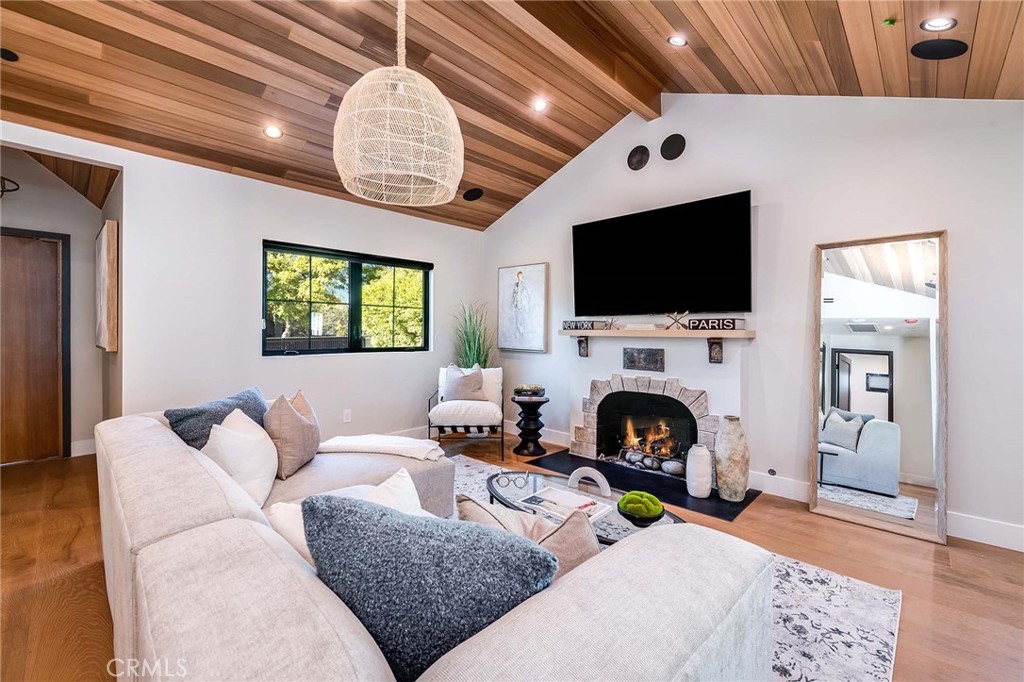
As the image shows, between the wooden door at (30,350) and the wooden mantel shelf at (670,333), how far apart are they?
4.60m

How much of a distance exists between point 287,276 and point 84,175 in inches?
62.7

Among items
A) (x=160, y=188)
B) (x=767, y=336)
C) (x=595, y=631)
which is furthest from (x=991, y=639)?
(x=160, y=188)

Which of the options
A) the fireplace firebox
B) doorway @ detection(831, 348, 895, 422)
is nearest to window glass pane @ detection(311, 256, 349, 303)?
the fireplace firebox

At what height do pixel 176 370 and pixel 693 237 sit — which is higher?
pixel 693 237

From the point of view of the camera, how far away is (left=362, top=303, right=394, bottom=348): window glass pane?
451 cm

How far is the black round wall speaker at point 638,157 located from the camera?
158 inches

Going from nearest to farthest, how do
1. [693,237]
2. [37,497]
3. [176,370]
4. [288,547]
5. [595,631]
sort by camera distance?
[595,631] → [288,547] → [37,497] → [176,370] → [693,237]

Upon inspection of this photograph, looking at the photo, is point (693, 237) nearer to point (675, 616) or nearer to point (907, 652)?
point (907, 652)

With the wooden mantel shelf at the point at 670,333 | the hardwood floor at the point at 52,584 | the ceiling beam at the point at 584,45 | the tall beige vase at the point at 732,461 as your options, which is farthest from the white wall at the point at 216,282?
the tall beige vase at the point at 732,461

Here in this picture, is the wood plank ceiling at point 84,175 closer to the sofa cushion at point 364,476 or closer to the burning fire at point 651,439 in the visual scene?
the sofa cushion at point 364,476

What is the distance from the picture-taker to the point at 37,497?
3.12 metres

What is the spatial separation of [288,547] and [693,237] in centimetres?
352

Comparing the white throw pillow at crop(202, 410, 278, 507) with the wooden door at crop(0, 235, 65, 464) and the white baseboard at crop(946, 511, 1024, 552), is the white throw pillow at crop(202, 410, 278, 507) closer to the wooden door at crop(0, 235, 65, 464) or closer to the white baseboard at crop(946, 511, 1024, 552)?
the wooden door at crop(0, 235, 65, 464)

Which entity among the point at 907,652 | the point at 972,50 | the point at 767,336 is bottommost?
the point at 907,652
